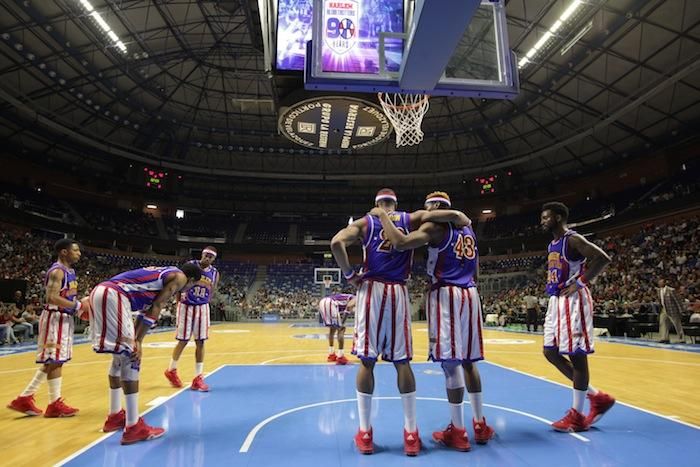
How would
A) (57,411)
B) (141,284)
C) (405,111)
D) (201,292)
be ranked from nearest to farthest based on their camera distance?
(141,284), (57,411), (201,292), (405,111)

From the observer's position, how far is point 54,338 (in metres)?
5.12

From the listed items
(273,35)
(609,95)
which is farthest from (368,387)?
(609,95)

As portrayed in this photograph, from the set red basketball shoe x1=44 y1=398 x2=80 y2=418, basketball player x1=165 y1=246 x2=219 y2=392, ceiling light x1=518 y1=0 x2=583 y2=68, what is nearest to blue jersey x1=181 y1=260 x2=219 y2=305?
basketball player x1=165 y1=246 x2=219 y2=392

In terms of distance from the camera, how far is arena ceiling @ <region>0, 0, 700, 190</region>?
53.4ft

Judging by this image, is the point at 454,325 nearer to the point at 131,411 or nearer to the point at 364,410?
the point at 364,410

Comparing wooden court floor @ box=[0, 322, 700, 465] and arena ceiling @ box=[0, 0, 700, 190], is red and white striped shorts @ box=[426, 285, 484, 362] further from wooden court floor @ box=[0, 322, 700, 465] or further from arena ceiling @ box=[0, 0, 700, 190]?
arena ceiling @ box=[0, 0, 700, 190]

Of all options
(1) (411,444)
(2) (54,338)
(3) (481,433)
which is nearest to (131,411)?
(2) (54,338)

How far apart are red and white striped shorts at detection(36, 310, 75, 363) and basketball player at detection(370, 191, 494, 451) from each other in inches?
164

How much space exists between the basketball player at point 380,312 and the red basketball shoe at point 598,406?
1.95m

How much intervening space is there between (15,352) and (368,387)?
11.5 m

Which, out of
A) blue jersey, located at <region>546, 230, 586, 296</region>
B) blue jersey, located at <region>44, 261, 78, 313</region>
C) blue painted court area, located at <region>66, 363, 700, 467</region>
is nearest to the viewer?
blue painted court area, located at <region>66, 363, 700, 467</region>

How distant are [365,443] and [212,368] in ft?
19.1

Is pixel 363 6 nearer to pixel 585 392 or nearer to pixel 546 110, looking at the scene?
pixel 585 392

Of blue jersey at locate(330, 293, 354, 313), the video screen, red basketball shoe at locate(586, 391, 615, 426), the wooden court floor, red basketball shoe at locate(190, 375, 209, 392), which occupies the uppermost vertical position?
the video screen
